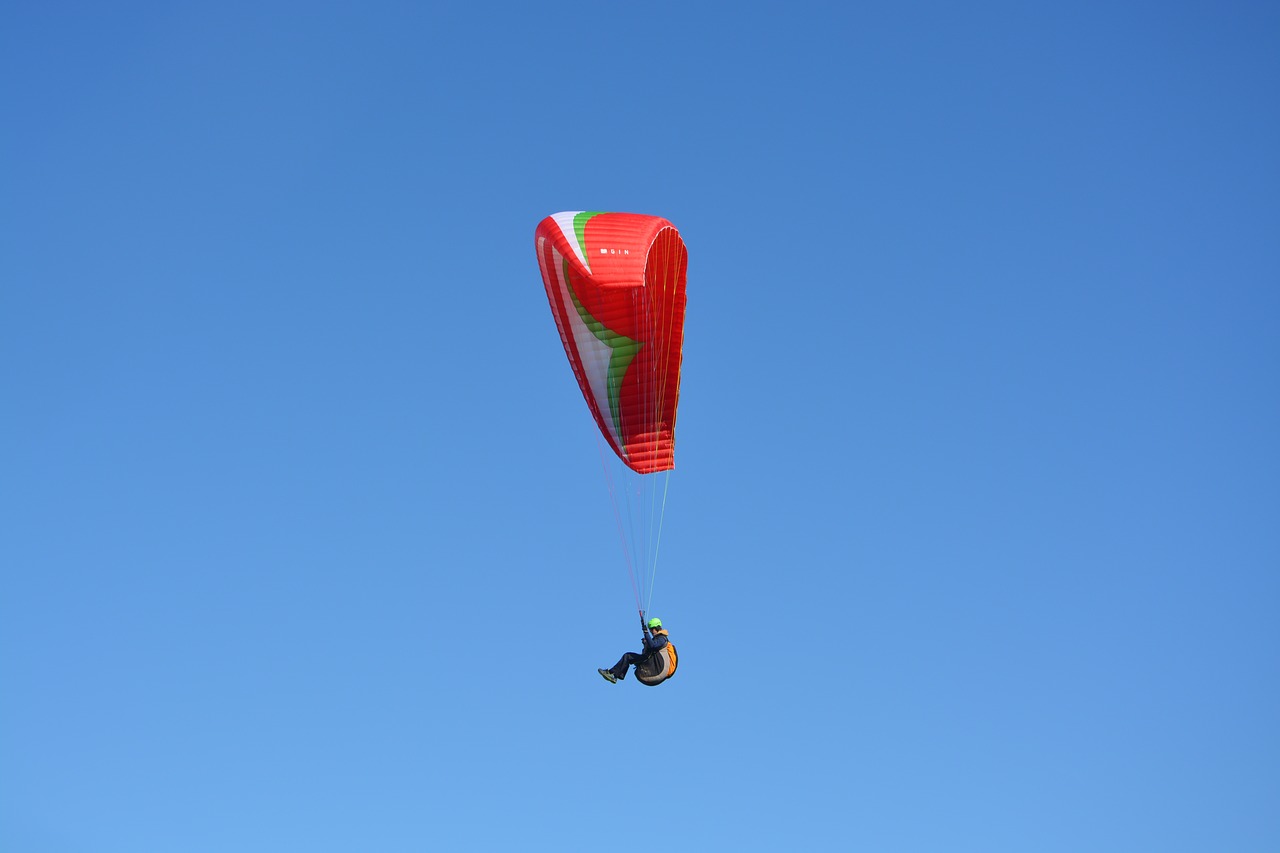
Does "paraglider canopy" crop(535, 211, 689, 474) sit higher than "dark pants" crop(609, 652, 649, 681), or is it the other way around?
"paraglider canopy" crop(535, 211, 689, 474)

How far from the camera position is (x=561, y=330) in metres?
29.6

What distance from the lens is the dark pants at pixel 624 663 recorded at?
87.9 feet

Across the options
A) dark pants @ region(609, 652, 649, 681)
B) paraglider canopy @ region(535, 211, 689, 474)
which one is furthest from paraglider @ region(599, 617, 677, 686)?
paraglider canopy @ region(535, 211, 689, 474)

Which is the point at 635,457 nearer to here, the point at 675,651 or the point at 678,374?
the point at 678,374

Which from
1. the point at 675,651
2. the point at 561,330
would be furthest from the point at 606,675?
the point at 561,330

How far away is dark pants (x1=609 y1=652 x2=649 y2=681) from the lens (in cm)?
2678

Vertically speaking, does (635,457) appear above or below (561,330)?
below

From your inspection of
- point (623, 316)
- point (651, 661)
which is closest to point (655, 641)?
point (651, 661)

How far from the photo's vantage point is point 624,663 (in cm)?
2681

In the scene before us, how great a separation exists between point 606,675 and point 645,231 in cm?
843

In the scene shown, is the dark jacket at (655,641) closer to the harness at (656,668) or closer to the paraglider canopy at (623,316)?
the harness at (656,668)

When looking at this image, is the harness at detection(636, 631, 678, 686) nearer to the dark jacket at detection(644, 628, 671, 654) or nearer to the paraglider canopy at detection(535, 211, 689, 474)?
the dark jacket at detection(644, 628, 671, 654)

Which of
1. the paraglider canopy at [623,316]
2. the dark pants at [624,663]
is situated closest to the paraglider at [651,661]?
the dark pants at [624,663]

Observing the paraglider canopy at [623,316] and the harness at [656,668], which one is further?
the paraglider canopy at [623,316]
